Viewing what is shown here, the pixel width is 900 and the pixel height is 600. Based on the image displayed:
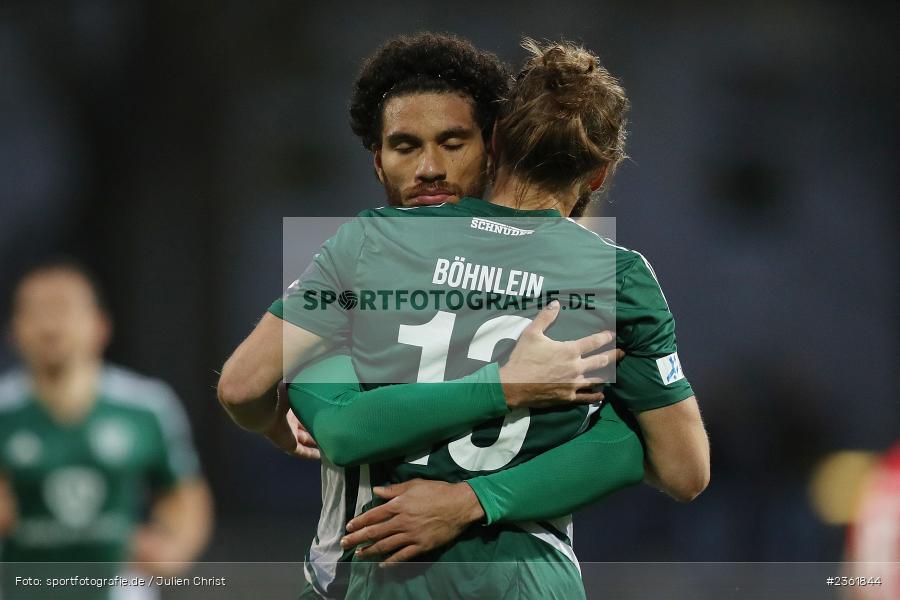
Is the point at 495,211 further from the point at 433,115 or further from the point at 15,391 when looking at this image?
the point at 15,391

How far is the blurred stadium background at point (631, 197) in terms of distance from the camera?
4.46 meters

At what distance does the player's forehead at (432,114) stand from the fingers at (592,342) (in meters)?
0.72

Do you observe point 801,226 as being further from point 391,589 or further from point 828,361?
point 391,589

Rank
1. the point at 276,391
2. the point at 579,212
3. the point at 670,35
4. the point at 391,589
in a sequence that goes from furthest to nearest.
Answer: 1. the point at 670,35
2. the point at 579,212
3. the point at 276,391
4. the point at 391,589

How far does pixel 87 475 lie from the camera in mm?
3643

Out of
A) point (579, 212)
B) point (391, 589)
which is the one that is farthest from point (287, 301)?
point (579, 212)

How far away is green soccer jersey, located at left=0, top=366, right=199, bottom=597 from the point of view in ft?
11.6

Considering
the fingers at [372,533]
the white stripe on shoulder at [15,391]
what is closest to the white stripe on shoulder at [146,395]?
the white stripe on shoulder at [15,391]


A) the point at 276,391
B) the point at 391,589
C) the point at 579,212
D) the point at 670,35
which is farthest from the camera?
the point at 670,35

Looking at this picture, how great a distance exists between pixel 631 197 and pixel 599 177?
104 inches

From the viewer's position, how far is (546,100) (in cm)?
184

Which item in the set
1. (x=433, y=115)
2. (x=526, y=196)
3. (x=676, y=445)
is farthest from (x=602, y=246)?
(x=433, y=115)

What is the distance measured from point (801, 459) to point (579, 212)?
2.84 m

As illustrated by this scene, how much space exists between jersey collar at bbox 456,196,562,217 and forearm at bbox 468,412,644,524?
1.46ft
